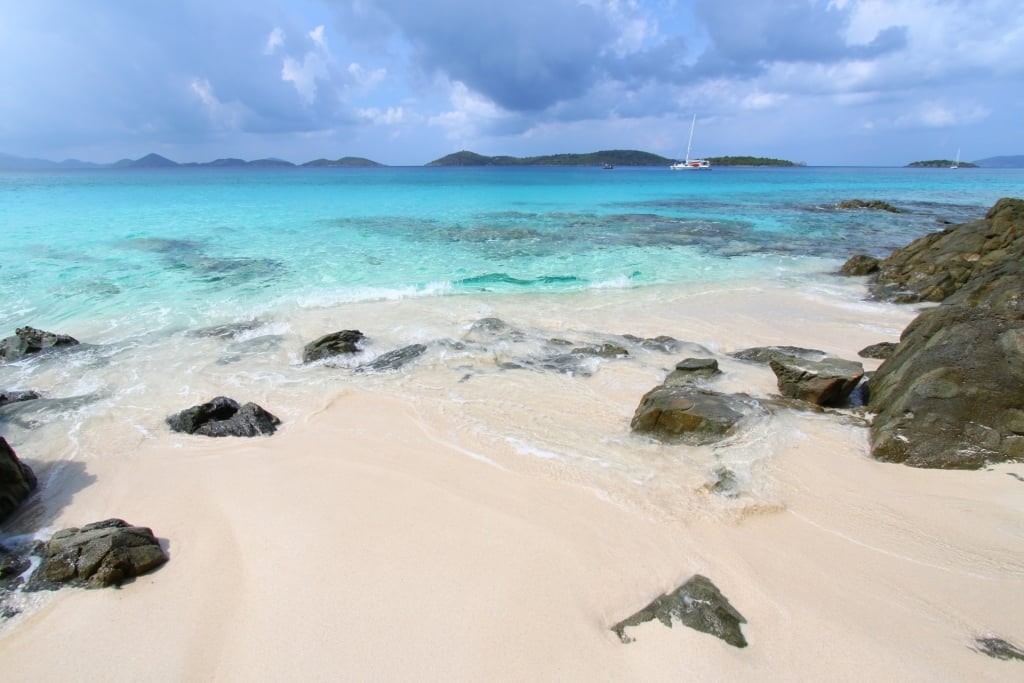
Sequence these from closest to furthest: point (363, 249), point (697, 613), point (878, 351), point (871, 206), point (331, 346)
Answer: point (697, 613), point (878, 351), point (331, 346), point (363, 249), point (871, 206)

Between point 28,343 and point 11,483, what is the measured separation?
6368 millimetres

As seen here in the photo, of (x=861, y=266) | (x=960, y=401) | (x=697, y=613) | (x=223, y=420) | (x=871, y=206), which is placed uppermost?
(x=960, y=401)

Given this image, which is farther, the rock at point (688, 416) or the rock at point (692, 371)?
the rock at point (692, 371)

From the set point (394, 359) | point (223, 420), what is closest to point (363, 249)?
point (394, 359)

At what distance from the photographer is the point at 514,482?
5.38m

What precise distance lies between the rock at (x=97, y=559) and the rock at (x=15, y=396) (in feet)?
15.4

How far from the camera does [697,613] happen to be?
11.9 ft

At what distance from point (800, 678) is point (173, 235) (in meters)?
28.2

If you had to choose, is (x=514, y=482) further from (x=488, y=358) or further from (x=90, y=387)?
(x=90, y=387)

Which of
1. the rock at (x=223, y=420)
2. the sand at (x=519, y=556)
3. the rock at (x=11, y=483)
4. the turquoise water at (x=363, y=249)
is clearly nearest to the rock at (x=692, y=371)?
the sand at (x=519, y=556)

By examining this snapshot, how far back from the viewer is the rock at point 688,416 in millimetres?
6133

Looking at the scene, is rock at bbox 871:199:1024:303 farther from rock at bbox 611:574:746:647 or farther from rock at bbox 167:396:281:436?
rock at bbox 167:396:281:436

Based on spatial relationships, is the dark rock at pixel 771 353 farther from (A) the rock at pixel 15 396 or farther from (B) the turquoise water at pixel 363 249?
(A) the rock at pixel 15 396

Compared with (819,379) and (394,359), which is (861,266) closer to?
(819,379)
